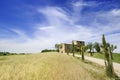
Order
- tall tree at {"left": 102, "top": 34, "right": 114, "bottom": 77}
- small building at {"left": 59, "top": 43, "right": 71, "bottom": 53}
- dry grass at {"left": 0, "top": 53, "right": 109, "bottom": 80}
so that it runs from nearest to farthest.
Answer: dry grass at {"left": 0, "top": 53, "right": 109, "bottom": 80}, tall tree at {"left": 102, "top": 34, "right": 114, "bottom": 77}, small building at {"left": 59, "top": 43, "right": 71, "bottom": 53}

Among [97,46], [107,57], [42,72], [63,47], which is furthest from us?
[63,47]

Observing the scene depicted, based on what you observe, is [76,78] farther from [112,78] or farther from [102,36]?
[102,36]

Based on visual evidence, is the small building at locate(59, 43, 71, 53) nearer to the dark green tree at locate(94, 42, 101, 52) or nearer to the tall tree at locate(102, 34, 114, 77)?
the dark green tree at locate(94, 42, 101, 52)

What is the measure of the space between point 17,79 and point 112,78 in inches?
480

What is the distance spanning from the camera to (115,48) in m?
52.8

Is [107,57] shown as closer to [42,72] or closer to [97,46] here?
[42,72]

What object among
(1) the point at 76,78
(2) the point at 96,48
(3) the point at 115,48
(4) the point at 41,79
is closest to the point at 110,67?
(1) the point at 76,78

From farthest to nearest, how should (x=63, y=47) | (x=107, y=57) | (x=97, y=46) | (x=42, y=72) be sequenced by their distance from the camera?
(x=63, y=47)
(x=97, y=46)
(x=107, y=57)
(x=42, y=72)

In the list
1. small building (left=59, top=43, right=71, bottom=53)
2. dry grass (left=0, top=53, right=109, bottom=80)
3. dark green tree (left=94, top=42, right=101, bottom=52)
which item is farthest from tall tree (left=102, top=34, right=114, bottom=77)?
small building (left=59, top=43, right=71, bottom=53)

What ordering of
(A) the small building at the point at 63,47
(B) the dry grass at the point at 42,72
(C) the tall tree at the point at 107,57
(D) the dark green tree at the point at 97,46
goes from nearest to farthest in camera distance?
1. (B) the dry grass at the point at 42,72
2. (C) the tall tree at the point at 107,57
3. (D) the dark green tree at the point at 97,46
4. (A) the small building at the point at 63,47

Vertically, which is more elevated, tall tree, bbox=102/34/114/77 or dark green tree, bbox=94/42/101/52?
dark green tree, bbox=94/42/101/52

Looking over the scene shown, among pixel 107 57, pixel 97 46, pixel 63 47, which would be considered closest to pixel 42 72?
pixel 107 57

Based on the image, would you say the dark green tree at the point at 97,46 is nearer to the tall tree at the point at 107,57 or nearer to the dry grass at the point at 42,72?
the tall tree at the point at 107,57

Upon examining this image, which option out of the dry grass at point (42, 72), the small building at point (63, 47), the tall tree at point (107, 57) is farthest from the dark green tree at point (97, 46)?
the dry grass at point (42, 72)
